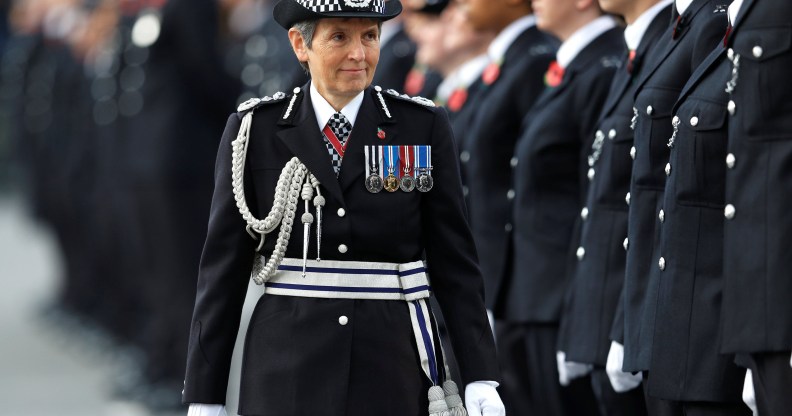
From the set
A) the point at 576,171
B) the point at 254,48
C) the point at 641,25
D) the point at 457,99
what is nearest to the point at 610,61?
the point at 576,171

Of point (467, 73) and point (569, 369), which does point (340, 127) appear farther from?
point (467, 73)

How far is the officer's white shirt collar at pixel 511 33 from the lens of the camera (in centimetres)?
709

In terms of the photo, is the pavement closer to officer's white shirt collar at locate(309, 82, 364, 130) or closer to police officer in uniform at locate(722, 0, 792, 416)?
officer's white shirt collar at locate(309, 82, 364, 130)

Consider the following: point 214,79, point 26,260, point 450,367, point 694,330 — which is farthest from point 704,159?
point 26,260

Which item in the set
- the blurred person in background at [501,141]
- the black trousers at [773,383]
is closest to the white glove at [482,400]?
the black trousers at [773,383]

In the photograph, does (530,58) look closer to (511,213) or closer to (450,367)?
(511,213)

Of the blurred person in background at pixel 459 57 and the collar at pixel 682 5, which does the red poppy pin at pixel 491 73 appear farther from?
the collar at pixel 682 5

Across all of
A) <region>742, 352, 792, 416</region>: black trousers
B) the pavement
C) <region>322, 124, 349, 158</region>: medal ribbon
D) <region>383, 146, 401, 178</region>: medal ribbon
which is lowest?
the pavement

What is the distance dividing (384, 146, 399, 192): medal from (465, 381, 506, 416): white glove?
542 millimetres

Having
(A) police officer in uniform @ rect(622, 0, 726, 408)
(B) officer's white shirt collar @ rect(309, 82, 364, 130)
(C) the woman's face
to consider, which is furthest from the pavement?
(C) the woman's face

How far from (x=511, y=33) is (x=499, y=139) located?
0.46m

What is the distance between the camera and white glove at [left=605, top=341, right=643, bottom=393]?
206 inches

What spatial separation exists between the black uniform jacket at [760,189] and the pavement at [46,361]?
5.83 metres

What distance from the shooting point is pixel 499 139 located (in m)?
6.92
